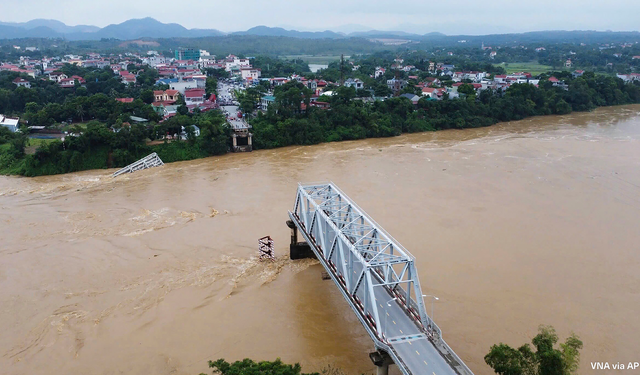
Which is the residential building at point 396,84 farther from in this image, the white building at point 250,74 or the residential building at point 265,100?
the white building at point 250,74

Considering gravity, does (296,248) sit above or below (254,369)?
below

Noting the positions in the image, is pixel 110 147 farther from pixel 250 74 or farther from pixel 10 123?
pixel 250 74

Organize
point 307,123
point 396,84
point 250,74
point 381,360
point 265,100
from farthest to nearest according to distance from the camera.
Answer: point 250,74 < point 396,84 < point 265,100 < point 307,123 < point 381,360

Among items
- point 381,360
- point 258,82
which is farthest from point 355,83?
point 381,360

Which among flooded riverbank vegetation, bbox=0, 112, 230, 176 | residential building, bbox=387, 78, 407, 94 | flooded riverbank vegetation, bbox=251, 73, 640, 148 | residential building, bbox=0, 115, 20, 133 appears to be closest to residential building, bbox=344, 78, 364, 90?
residential building, bbox=387, 78, 407, 94

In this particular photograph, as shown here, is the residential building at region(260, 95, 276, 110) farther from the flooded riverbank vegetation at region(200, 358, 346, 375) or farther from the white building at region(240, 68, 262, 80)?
the flooded riverbank vegetation at region(200, 358, 346, 375)

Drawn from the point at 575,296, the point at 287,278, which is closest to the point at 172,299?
the point at 287,278

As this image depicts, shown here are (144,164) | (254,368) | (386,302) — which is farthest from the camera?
(144,164)
